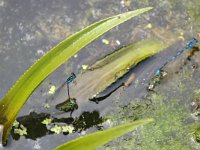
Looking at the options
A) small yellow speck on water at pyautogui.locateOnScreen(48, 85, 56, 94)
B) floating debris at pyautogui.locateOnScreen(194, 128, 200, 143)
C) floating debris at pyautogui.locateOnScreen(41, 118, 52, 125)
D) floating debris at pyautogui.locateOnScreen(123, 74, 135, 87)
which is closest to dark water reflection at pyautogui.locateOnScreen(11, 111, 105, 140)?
floating debris at pyautogui.locateOnScreen(41, 118, 52, 125)

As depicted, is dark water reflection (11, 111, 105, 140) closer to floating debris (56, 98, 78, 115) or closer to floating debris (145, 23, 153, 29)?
floating debris (56, 98, 78, 115)

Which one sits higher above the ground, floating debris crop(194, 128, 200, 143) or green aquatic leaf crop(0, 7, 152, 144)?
green aquatic leaf crop(0, 7, 152, 144)

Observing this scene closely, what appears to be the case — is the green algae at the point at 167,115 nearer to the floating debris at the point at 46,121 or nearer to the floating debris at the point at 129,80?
the floating debris at the point at 129,80

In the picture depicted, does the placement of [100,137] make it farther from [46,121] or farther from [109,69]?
[109,69]

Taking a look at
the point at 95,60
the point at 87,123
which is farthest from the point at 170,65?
the point at 87,123

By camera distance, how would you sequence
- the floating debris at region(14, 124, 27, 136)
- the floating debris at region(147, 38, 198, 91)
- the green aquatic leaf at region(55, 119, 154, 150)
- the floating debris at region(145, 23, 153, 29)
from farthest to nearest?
the floating debris at region(145, 23, 153, 29) < the floating debris at region(147, 38, 198, 91) < the floating debris at region(14, 124, 27, 136) < the green aquatic leaf at region(55, 119, 154, 150)

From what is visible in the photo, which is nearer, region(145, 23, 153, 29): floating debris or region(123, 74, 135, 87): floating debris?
region(123, 74, 135, 87): floating debris

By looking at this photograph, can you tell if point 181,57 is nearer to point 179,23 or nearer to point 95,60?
point 179,23
